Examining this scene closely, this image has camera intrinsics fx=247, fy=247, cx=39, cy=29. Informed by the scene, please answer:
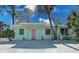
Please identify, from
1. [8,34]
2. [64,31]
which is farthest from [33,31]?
[8,34]

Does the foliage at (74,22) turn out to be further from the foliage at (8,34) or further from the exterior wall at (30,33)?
the foliage at (8,34)

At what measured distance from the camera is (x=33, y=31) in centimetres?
1878

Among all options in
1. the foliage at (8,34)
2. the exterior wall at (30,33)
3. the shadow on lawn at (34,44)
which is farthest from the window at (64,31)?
the foliage at (8,34)

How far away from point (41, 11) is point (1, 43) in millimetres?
3682

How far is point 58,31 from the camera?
673 inches

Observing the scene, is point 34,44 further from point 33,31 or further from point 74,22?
point 74,22

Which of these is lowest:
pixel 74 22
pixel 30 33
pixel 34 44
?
pixel 34 44

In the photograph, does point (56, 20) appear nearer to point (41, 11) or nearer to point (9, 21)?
point (41, 11)

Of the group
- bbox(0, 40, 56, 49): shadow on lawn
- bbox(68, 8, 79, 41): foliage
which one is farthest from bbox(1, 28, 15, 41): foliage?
bbox(68, 8, 79, 41): foliage

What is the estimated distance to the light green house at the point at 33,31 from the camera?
54.7 feet

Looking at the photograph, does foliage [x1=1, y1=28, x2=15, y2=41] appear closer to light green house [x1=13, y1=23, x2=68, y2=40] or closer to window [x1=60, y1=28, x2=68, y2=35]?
light green house [x1=13, y1=23, x2=68, y2=40]
